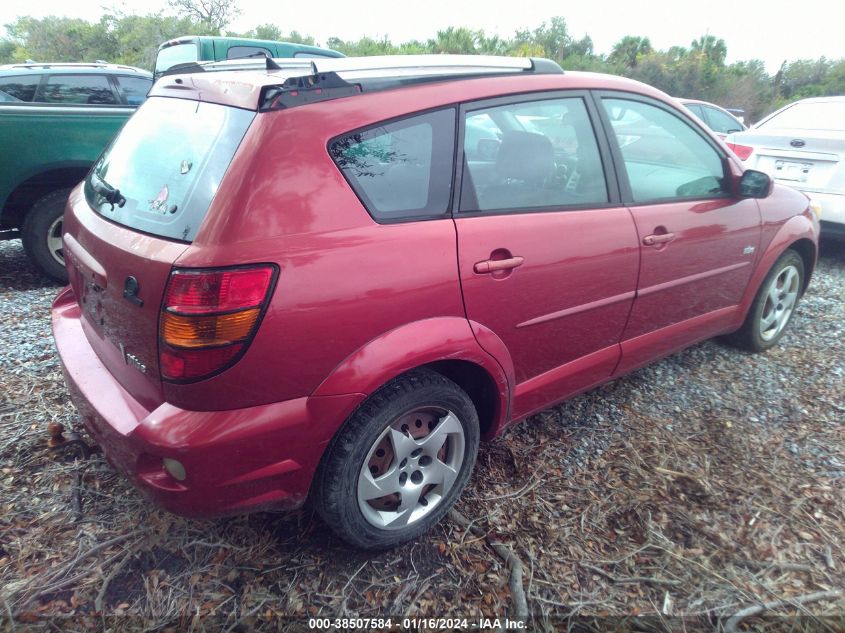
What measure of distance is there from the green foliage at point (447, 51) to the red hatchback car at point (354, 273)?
25104mm

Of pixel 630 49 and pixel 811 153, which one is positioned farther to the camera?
pixel 630 49

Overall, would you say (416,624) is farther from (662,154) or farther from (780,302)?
(780,302)

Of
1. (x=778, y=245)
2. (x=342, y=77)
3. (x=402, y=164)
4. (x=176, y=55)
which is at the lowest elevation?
(x=778, y=245)

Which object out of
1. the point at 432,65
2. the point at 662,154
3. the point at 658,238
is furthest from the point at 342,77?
the point at 662,154

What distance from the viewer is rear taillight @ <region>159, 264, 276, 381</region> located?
1.61 metres

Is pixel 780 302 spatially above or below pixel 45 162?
below

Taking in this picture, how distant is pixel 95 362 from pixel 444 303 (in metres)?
1.31

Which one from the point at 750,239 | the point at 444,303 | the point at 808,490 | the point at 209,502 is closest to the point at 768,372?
the point at 750,239

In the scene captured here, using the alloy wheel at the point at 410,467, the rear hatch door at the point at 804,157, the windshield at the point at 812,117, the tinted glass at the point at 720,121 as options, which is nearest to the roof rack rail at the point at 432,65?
the alloy wheel at the point at 410,467

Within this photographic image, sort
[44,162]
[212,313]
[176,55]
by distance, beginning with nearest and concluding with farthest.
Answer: [212,313] → [44,162] → [176,55]

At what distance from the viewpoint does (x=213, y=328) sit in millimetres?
1622

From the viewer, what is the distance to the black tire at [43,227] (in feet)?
14.1

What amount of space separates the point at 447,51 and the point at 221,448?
1068 inches

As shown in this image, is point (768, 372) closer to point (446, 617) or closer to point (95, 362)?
point (446, 617)
